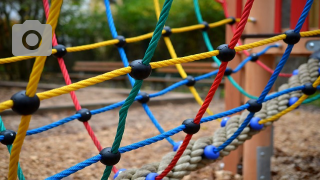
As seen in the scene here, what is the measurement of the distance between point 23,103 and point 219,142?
71 cm

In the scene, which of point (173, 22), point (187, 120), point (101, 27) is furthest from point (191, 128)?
point (101, 27)

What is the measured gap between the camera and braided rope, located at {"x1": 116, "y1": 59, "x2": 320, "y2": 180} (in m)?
0.99

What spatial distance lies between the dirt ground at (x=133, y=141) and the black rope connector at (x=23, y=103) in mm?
991

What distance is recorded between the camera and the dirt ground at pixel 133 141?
1.70 m

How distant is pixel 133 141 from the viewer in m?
2.41

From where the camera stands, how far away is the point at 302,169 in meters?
1.73

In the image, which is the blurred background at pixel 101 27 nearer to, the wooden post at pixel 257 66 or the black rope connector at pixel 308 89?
the wooden post at pixel 257 66

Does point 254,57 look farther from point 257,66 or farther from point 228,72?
point 228,72

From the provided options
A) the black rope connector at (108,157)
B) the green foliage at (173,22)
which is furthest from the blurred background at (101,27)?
the black rope connector at (108,157)

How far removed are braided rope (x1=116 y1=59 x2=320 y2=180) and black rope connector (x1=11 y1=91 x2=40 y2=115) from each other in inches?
15.7

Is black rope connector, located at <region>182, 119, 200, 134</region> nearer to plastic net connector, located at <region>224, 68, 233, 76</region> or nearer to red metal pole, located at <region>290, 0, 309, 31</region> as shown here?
plastic net connector, located at <region>224, 68, 233, 76</region>

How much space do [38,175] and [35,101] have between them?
1.09 meters

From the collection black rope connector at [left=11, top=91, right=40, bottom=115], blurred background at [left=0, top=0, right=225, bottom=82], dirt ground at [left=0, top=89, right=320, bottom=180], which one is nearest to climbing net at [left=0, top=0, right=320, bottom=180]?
black rope connector at [left=11, top=91, right=40, bottom=115]

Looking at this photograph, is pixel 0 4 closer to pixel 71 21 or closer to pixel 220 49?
pixel 71 21
